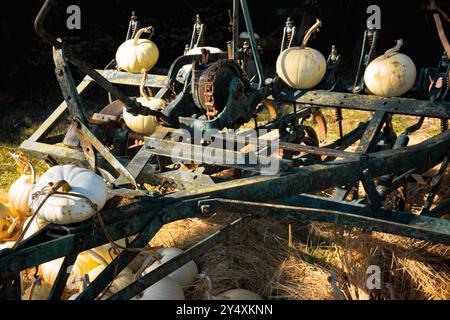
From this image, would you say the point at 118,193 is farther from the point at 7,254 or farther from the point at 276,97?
the point at 276,97

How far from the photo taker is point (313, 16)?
Result: 10836 millimetres

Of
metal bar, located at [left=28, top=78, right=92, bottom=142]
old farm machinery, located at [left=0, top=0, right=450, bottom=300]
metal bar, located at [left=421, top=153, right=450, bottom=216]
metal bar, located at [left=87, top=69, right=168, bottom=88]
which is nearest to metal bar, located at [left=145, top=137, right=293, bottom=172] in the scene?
old farm machinery, located at [left=0, top=0, right=450, bottom=300]

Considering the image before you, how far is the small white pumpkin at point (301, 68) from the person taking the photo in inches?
205

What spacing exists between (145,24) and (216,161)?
7327 mm

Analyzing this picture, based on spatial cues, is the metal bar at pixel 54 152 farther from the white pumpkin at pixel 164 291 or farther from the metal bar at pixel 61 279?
the metal bar at pixel 61 279

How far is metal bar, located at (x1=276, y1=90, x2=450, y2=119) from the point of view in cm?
471

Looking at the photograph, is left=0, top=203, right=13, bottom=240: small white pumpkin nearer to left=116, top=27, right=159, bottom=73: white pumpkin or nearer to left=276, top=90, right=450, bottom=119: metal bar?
left=116, top=27, right=159, bottom=73: white pumpkin

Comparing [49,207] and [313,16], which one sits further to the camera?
[313,16]

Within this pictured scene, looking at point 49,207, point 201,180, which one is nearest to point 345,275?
point 201,180

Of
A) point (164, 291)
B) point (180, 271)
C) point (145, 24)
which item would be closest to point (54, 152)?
point (180, 271)

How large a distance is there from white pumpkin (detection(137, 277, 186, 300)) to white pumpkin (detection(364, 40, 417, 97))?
7.33 ft

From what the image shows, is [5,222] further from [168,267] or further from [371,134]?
[371,134]

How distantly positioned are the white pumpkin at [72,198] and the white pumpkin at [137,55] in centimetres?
251
